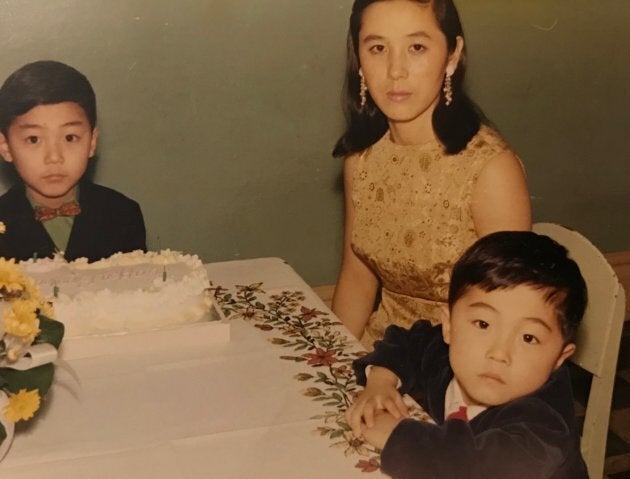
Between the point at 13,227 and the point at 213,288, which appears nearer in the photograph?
the point at 213,288

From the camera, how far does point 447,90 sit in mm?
→ 1744

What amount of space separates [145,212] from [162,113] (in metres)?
0.26

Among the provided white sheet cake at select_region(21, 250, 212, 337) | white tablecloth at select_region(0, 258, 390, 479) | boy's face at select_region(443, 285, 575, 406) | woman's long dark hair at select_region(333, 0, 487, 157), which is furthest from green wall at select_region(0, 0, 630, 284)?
boy's face at select_region(443, 285, 575, 406)

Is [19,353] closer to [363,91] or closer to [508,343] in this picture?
[508,343]

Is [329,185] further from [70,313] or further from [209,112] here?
[70,313]

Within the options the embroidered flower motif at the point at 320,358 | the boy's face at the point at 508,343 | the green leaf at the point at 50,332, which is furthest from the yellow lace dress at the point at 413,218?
→ the green leaf at the point at 50,332

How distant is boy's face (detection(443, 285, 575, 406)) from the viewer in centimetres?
121

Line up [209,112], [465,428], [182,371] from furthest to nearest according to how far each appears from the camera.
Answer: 1. [209,112]
2. [182,371]
3. [465,428]

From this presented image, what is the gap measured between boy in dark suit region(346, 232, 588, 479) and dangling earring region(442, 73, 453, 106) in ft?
1.73

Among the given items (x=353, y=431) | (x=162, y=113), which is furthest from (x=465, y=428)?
(x=162, y=113)

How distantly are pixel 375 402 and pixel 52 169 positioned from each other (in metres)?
1.12

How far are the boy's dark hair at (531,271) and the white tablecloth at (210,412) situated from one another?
283 mm

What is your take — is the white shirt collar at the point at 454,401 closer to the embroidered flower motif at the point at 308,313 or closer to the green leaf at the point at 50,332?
the embroidered flower motif at the point at 308,313

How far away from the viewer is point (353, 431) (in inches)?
48.5
